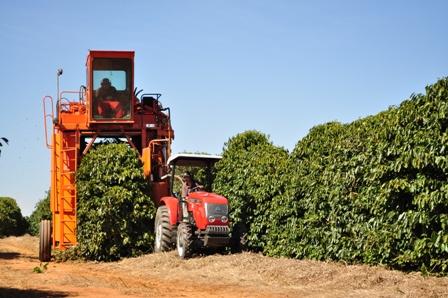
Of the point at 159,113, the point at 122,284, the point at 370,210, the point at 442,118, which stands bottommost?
the point at 122,284

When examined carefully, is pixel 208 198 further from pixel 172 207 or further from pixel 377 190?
pixel 377 190

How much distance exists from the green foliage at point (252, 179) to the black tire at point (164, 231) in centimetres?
178

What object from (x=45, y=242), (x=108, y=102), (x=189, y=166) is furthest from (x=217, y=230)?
(x=108, y=102)

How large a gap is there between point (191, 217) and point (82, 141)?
5467 mm

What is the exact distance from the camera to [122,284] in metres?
11.9

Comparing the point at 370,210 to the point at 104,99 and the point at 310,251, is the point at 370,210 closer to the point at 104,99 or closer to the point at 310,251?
the point at 310,251

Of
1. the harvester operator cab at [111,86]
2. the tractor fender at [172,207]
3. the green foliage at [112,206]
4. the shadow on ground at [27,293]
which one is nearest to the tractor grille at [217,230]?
the tractor fender at [172,207]

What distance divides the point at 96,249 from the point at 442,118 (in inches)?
423

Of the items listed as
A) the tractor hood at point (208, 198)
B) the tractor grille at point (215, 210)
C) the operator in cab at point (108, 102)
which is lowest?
the tractor grille at point (215, 210)

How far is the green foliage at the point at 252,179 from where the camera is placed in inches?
596

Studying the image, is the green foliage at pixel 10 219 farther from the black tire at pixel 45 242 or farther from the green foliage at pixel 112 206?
the green foliage at pixel 112 206

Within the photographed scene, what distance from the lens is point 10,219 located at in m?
47.3

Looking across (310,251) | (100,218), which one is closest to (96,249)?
(100,218)

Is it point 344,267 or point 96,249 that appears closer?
point 344,267
